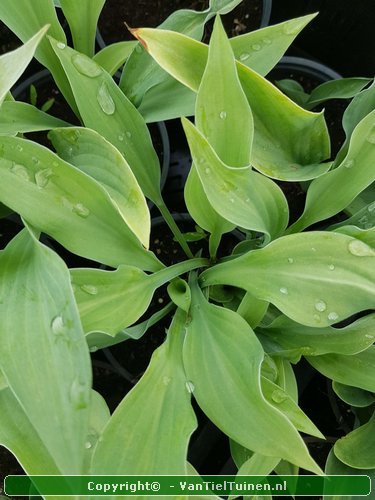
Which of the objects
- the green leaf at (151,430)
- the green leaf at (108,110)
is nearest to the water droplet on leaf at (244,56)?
the green leaf at (108,110)

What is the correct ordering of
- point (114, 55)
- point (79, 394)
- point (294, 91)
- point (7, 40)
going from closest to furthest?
1. point (79, 394)
2. point (114, 55)
3. point (294, 91)
4. point (7, 40)

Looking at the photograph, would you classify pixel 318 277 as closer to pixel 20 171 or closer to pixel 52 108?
pixel 20 171

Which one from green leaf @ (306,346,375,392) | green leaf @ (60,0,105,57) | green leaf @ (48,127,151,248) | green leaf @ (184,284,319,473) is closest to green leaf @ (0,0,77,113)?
green leaf @ (60,0,105,57)

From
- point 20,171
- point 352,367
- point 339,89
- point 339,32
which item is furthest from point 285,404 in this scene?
point 339,32

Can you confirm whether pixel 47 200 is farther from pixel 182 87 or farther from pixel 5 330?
pixel 182 87

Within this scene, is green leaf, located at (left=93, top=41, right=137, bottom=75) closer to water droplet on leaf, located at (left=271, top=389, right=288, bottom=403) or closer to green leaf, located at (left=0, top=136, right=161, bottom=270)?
green leaf, located at (left=0, top=136, right=161, bottom=270)
